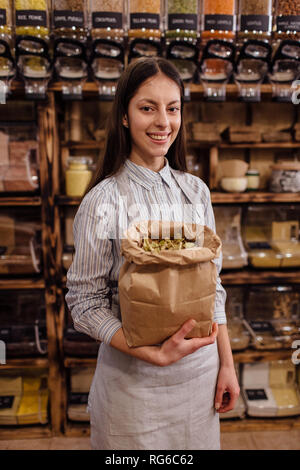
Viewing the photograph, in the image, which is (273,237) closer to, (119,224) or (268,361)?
(268,361)

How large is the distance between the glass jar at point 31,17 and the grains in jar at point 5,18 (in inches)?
1.5

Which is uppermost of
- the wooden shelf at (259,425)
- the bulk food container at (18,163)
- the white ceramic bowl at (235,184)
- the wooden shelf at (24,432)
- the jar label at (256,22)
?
the jar label at (256,22)

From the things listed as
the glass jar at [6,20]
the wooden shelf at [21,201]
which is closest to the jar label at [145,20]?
the glass jar at [6,20]

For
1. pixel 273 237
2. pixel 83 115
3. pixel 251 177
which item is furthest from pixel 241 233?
pixel 83 115

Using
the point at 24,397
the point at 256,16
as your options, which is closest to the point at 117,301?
the point at 256,16

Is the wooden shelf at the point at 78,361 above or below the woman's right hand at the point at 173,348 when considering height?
below

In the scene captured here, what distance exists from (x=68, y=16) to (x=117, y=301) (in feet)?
4.40

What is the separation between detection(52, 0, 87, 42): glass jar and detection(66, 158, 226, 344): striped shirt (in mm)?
991

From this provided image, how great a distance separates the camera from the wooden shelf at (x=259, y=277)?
2133mm

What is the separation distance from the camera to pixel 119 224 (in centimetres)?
102

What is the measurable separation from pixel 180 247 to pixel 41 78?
1.33 metres

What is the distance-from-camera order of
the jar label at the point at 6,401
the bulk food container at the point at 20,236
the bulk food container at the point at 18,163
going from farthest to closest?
the jar label at the point at 6,401, the bulk food container at the point at 20,236, the bulk food container at the point at 18,163

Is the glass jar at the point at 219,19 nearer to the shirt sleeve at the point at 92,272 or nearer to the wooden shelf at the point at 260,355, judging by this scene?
the shirt sleeve at the point at 92,272

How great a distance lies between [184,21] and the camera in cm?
176
